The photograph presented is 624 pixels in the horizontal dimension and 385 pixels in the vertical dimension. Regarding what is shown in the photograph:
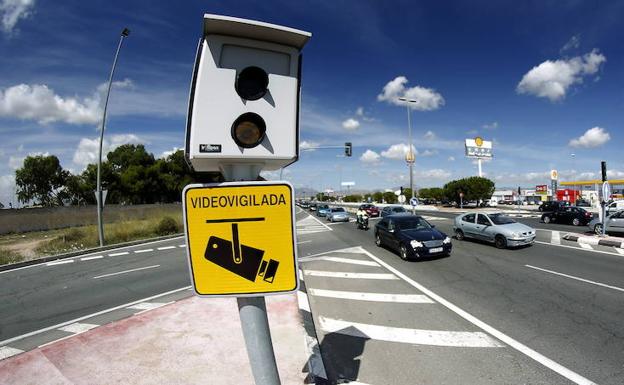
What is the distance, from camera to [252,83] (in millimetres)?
1835

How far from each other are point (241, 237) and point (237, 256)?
4.1 inches

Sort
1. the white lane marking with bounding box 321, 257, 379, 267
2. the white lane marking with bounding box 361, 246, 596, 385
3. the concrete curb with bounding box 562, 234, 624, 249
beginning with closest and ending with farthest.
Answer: the white lane marking with bounding box 361, 246, 596, 385
the white lane marking with bounding box 321, 257, 379, 267
the concrete curb with bounding box 562, 234, 624, 249

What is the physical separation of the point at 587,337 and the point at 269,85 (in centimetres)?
608

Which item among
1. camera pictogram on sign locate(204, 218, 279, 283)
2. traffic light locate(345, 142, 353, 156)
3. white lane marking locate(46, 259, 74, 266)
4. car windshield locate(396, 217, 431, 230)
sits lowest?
white lane marking locate(46, 259, 74, 266)

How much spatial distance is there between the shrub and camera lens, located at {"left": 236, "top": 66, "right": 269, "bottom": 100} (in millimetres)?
24771

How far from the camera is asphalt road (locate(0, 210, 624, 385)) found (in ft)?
14.3

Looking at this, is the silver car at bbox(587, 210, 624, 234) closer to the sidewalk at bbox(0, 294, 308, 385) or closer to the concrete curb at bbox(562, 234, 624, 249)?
the concrete curb at bbox(562, 234, 624, 249)

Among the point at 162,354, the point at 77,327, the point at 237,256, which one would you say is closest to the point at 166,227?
the point at 77,327

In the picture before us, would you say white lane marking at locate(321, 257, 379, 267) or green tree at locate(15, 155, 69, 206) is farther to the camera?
green tree at locate(15, 155, 69, 206)

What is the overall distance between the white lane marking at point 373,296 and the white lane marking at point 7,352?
17.7 feet

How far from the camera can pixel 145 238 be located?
859 inches

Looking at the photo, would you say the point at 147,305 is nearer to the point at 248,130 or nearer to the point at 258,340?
the point at 258,340

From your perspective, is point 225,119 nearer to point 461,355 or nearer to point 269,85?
point 269,85

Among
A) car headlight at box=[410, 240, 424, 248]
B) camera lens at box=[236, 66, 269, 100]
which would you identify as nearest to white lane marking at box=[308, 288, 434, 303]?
car headlight at box=[410, 240, 424, 248]
